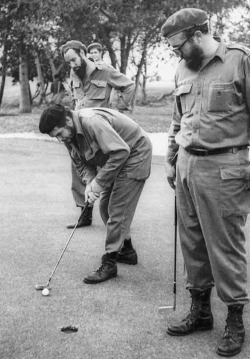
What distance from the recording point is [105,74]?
7.05 metres

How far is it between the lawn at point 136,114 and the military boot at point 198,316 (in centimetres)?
1405

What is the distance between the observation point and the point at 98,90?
702 cm

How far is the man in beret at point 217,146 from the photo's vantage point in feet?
11.6

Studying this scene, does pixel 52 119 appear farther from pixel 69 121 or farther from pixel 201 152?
pixel 201 152

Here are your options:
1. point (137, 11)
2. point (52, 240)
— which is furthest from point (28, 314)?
point (137, 11)

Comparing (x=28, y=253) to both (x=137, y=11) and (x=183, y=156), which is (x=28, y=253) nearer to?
(x=183, y=156)

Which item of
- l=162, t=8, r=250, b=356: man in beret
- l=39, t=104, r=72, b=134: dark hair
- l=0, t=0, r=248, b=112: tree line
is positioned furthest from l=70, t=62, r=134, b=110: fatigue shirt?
l=0, t=0, r=248, b=112: tree line

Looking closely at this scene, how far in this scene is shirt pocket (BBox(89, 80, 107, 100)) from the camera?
22.9 ft

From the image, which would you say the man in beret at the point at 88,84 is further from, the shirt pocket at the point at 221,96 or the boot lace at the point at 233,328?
the shirt pocket at the point at 221,96

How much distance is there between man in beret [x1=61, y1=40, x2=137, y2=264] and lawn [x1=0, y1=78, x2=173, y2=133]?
10684 mm

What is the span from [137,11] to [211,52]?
732 inches

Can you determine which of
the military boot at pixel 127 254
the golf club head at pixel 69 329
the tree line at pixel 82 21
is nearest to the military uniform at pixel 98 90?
the military boot at pixel 127 254

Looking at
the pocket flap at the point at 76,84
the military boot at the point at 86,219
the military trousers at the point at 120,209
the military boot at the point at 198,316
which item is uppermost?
the pocket flap at the point at 76,84

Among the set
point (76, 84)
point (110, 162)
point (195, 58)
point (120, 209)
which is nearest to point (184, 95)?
point (195, 58)
